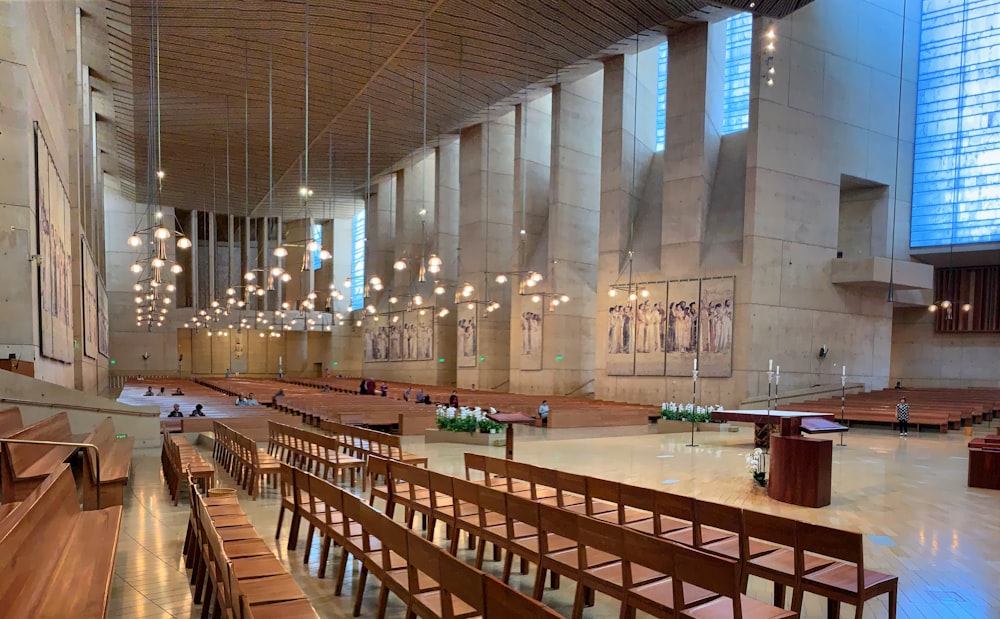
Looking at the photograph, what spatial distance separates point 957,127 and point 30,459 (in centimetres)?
2448

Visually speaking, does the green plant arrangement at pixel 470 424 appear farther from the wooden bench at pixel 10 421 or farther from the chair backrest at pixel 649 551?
the chair backrest at pixel 649 551

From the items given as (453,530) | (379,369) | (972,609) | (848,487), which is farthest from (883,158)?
(379,369)

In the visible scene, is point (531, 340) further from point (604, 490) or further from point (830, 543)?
point (830, 543)

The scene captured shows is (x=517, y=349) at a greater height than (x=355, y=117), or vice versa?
(x=355, y=117)

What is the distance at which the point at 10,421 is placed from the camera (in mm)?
6312

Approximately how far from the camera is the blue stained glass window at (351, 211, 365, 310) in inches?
1534

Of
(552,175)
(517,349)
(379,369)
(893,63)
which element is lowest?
(379,369)

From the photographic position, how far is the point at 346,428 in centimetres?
889

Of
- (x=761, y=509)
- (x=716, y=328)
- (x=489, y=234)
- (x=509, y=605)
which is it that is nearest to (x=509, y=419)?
(x=761, y=509)

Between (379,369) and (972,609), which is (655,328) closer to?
(972,609)

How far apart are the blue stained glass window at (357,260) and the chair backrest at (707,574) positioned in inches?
1451

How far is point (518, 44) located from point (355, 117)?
7.08 meters

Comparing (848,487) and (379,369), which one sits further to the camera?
(379,369)

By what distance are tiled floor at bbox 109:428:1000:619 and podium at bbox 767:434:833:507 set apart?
200 millimetres
